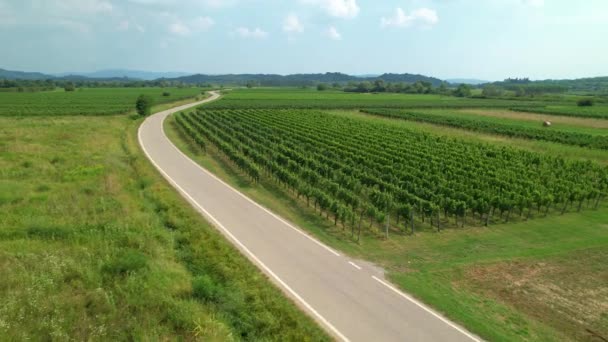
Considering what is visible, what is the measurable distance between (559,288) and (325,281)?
10.00 m

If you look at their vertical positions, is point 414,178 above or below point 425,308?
above

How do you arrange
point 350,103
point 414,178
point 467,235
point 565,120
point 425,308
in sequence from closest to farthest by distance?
point 425,308, point 467,235, point 414,178, point 565,120, point 350,103

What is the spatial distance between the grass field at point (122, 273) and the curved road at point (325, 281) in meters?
0.89

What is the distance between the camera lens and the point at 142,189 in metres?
28.2

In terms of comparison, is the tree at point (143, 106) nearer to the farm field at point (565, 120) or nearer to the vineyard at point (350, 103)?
the vineyard at point (350, 103)

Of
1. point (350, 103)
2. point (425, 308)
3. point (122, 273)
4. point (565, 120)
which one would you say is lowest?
point (425, 308)

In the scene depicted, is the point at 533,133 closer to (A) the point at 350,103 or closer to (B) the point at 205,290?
(B) the point at 205,290

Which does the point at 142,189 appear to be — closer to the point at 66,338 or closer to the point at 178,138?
the point at 66,338

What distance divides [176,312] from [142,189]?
57.2 feet

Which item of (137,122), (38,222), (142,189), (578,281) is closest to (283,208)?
(142,189)

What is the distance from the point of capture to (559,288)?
661 inches

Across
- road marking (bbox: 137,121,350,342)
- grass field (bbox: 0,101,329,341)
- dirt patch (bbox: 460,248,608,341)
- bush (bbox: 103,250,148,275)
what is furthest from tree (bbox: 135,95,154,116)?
dirt patch (bbox: 460,248,608,341)

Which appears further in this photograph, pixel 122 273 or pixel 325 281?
pixel 325 281

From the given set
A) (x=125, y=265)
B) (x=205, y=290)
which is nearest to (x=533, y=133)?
(x=205, y=290)
